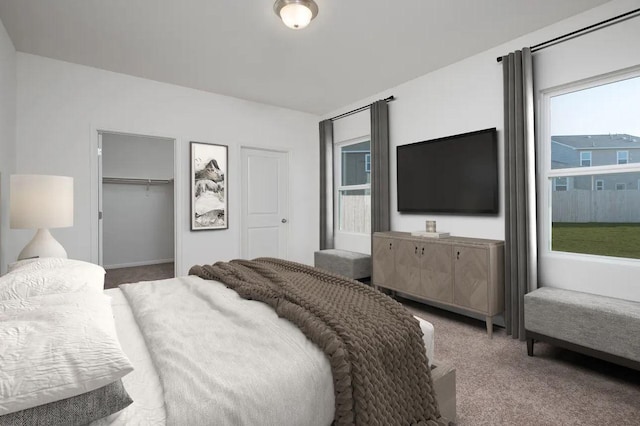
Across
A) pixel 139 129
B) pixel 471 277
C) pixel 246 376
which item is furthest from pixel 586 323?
pixel 139 129

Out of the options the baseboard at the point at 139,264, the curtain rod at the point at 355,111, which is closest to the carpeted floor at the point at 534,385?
the curtain rod at the point at 355,111

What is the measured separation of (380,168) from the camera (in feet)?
13.8

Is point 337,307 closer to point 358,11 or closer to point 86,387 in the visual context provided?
point 86,387

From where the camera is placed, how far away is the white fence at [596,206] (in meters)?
2.51

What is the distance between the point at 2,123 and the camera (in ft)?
9.11

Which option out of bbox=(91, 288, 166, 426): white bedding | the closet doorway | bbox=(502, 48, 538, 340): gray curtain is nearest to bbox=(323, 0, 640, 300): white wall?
bbox=(502, 48, 538, 340): gray curtain

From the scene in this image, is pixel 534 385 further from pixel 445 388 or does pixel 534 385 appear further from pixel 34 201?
pixel 34 201

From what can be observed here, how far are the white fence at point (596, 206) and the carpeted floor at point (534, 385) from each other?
1.09 metres

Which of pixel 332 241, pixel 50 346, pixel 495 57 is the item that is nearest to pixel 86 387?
pixel 50 346

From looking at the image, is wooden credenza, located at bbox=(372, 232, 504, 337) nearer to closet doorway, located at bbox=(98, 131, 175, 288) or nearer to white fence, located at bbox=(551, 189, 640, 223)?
white fence, located at bbox=(551, 189, 640, 223)

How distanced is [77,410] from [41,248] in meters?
2.28

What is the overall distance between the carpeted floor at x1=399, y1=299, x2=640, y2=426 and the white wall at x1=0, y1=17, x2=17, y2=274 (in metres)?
3.84

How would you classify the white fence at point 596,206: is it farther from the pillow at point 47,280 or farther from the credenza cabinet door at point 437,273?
the pillow at point 47,280

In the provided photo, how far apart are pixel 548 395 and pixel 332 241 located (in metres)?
3.46
